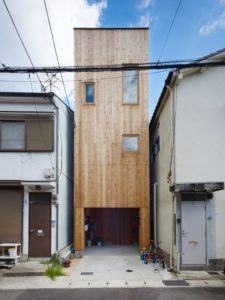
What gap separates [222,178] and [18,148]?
7.52m

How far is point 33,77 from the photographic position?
1032 cm

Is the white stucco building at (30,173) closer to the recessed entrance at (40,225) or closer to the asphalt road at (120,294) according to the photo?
the recessed entrance at (40,225)

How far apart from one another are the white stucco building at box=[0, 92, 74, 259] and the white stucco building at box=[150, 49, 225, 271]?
4407mm

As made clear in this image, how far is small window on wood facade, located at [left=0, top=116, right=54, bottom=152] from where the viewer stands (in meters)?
12.6

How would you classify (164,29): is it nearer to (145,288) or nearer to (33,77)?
(33,77)

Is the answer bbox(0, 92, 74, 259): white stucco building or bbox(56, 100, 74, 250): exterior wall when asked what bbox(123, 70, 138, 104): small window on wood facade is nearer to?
bbox(56, 100, 74, 250): exterior wall

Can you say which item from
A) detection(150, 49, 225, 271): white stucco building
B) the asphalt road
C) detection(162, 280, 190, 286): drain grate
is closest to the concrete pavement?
detection(162, 280, 190, 286): drain grate

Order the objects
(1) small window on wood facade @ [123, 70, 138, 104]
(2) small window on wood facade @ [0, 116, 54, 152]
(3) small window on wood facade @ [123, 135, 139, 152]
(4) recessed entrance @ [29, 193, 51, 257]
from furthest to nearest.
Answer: (1) small window on wood facade @ [123, 70, 138, 104] → (3) small window on wood facade @ [123, 135, 139, 152] → (2) small window on wood facade @ [0, 116, 54, 152] → (4) recessed entrance @ [29, 193, 51, 257]

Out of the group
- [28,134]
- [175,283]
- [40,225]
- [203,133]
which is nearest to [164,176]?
[203,133]

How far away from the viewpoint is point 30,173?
1245 cm

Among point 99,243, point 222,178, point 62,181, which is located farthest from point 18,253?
point 222,178

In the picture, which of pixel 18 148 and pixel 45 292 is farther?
pixel 18 148

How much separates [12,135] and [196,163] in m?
6.94

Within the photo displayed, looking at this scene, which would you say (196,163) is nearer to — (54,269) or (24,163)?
(54,269)
